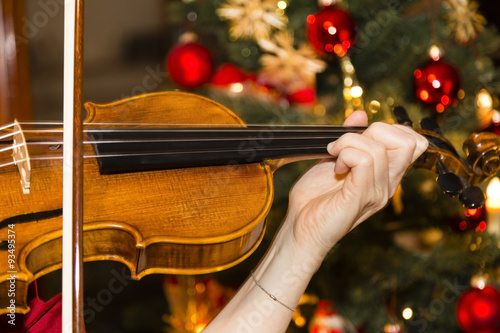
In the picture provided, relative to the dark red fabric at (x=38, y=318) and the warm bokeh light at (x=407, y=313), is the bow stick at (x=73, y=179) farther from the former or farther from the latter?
the warm bokeh light at (x=407, y=313)

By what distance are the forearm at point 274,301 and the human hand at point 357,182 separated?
0.05 feet

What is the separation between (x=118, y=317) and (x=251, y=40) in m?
1.26

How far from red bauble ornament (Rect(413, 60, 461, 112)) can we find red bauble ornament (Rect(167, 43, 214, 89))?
41cm

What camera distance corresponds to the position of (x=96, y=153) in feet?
1.95

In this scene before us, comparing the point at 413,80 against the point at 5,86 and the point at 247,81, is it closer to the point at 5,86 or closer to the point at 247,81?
the point at 247,81

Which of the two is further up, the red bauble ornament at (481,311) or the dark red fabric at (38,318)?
the dark red fabric at (38,318)

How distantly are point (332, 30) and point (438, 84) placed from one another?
19 centimetres

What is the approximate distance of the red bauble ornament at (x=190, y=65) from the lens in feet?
3.57

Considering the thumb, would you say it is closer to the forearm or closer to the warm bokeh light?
the forearm

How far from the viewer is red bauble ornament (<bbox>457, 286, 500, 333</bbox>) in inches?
35.0

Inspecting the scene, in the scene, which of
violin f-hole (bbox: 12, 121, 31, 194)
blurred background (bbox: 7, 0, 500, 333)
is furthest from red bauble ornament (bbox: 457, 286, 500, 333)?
violin f-hole (bbox: 12, 121, 31, 194)

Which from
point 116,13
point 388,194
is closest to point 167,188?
point 388,194

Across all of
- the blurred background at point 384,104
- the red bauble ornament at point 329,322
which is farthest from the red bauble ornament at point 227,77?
the red bauble ornament at point 329,322

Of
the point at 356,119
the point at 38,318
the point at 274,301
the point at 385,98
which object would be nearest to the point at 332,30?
the point at 385,98
